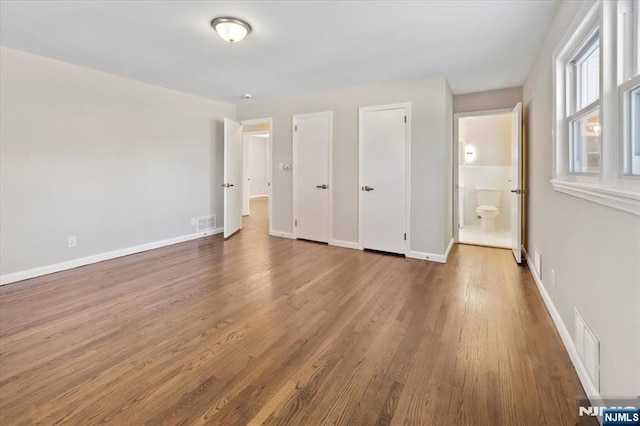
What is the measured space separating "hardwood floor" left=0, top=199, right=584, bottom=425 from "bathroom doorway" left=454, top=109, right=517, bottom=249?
2.80 meters

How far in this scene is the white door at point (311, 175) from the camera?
16.1 ft

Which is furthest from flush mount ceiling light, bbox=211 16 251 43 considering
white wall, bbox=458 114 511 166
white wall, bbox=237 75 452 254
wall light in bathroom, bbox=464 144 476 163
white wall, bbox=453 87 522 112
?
wall light in bathroom, bbox=464 144 476 163

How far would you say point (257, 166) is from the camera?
12.1 meters

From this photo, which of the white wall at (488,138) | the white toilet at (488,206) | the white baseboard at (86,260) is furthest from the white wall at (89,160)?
the white toilet at (488,206)

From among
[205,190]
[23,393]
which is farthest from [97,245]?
[23,393]

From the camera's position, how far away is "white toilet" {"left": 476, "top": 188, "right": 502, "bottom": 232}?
19.0ft

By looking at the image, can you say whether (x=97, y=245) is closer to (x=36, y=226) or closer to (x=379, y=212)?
(x=36, y=226)

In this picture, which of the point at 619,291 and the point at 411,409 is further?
the point at 411,409

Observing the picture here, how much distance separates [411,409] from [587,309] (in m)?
1.07

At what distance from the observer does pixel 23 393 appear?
5.17 ft

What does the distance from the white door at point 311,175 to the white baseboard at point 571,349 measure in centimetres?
302

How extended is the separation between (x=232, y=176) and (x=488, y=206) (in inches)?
196

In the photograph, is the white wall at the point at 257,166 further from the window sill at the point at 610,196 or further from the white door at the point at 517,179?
the window sill at the point at 610,196

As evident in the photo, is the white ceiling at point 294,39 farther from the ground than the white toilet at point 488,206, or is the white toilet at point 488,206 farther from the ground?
the white ceiling at point 294,39
